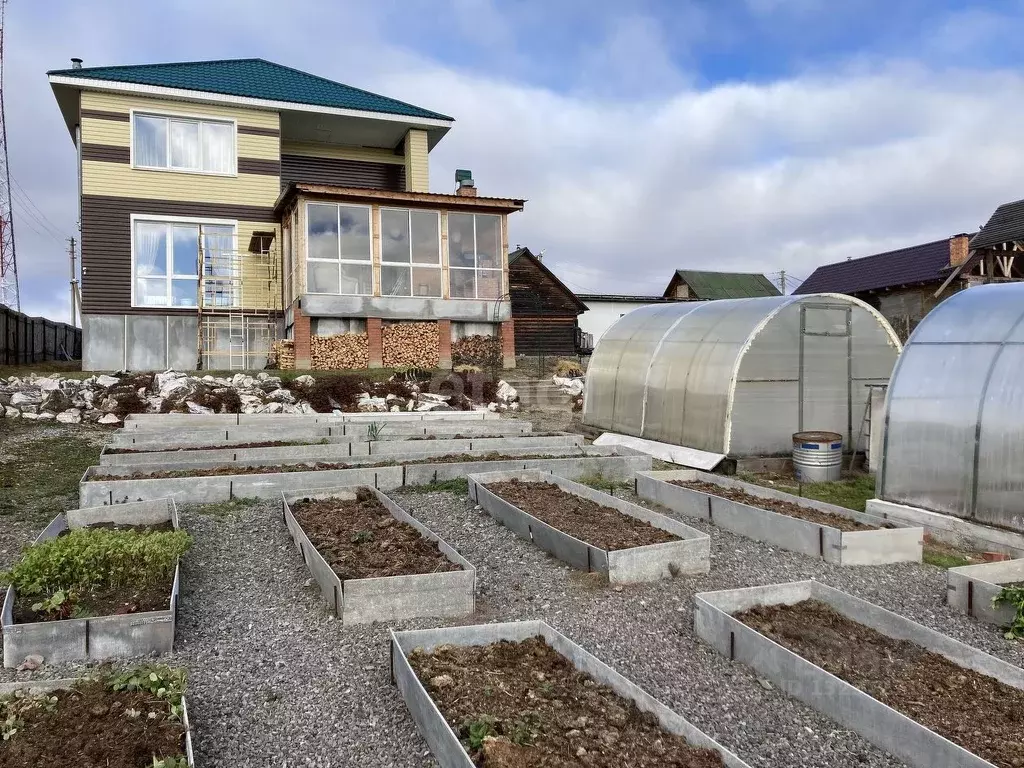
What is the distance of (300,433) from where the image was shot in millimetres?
12719

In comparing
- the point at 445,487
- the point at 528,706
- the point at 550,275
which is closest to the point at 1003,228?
the point at 550,275

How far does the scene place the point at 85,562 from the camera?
5242 mm

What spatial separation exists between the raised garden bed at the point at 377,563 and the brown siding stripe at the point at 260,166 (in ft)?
55.2

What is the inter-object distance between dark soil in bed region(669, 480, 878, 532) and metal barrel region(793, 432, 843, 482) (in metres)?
2.25

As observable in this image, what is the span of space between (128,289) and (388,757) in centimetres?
2059

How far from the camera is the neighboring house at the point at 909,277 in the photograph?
27516 mm

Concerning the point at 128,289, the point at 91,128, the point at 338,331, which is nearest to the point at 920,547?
the point at 338,331

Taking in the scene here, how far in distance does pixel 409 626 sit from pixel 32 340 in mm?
22891

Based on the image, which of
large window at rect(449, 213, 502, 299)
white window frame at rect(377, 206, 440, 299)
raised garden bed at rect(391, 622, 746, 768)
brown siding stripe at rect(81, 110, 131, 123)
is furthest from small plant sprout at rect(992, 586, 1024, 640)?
brown siding stripe at rect(81, 110, 131, 123)

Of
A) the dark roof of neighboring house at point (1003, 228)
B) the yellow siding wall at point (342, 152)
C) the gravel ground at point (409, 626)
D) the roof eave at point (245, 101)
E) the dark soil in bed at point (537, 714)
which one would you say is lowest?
the gravel ground at point (409, 626)

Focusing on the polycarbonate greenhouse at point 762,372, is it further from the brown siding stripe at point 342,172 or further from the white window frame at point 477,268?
the brown siding stripe at point 342,172

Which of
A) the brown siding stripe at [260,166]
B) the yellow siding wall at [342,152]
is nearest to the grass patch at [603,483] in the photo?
the brown siding stripe at [260,166]

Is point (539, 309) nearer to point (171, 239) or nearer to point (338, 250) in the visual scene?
point (338, 250)

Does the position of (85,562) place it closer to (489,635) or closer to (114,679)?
(114,679)
